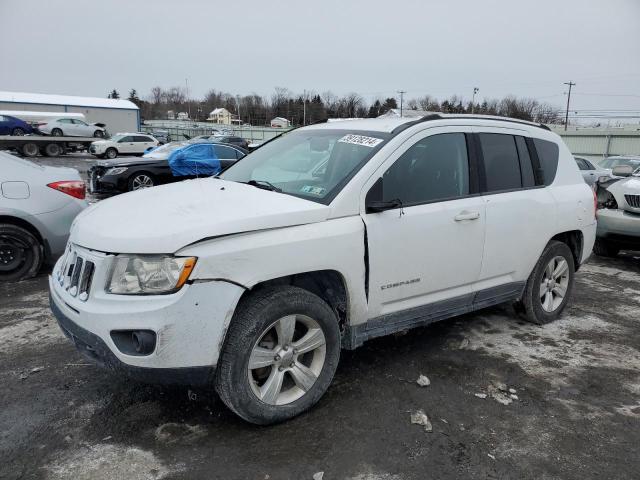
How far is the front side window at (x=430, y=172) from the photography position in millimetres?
3350

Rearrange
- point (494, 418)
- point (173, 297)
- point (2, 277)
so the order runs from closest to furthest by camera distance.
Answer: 1. point (173, 297)
2. point (494, 418)
3. point (2, 277)

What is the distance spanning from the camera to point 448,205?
3.58m

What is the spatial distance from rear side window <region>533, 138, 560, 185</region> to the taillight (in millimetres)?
4984

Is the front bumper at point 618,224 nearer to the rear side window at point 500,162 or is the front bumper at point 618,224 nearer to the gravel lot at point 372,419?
the gravel lot at point 372,419

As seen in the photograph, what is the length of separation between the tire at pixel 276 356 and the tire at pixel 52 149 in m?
29.9

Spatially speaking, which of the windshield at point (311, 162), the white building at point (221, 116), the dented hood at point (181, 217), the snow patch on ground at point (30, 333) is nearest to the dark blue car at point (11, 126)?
the snow patch on ground at point (30, 333)

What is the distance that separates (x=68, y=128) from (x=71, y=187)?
34644 millimetres

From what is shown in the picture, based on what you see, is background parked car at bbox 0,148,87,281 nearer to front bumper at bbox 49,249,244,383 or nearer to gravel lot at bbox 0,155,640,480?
gravel lot at bbox 0,155,640,480

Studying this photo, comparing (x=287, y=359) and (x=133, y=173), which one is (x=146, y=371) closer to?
(x=287, y=359)

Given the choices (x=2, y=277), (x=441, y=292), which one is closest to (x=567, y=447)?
(x=441, y=292)

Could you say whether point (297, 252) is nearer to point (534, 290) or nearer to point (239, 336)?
point (239, 336)

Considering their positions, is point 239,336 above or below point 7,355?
above

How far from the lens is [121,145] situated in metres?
30.6

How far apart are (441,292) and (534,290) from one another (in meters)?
1.36
